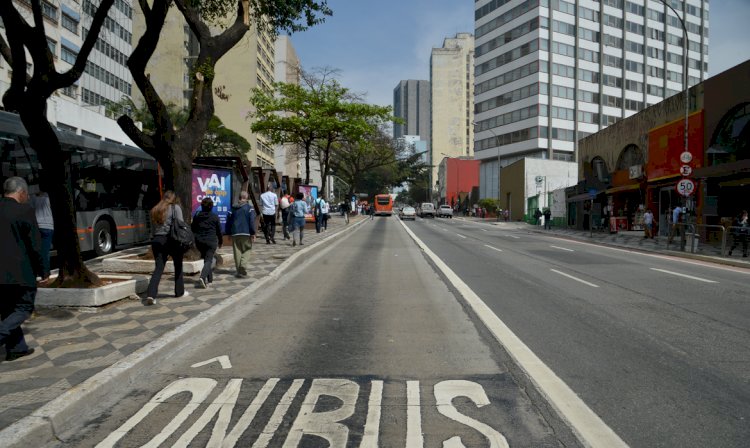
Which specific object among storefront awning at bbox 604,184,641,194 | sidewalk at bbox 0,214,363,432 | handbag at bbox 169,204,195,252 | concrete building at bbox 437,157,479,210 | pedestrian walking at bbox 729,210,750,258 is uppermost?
concrete building at bbox 437,157,479,210

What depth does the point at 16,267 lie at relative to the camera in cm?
485

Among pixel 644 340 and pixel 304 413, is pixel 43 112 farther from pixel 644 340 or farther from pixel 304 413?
pixel 644 340

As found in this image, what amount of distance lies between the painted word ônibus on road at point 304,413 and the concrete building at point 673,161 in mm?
18102

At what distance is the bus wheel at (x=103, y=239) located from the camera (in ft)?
48.1

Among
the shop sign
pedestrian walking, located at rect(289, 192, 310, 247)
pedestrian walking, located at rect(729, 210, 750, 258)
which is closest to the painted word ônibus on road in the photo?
pedestrian walking, located at rect(289, 192, 310, 247)

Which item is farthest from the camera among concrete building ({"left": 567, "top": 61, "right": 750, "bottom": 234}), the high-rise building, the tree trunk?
the high-rise building

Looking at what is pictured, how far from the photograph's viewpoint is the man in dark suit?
4816 mm

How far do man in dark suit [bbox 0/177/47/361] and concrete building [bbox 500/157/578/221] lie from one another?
48.6m

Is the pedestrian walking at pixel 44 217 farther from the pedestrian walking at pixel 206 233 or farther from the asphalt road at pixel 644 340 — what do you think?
the asphalt road at pixel 644 340

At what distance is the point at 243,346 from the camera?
5.88 m

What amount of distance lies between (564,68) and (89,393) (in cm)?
7177

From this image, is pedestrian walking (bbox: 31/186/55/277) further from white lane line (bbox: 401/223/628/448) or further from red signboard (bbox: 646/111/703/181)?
red signboard (bbox: 646/111/703/181)

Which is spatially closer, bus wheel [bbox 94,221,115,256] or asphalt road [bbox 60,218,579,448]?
asphalt road [bbox 60,218,579,448]

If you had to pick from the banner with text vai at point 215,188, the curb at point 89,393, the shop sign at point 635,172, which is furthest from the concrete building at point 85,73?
the shop sign at point 635,172
